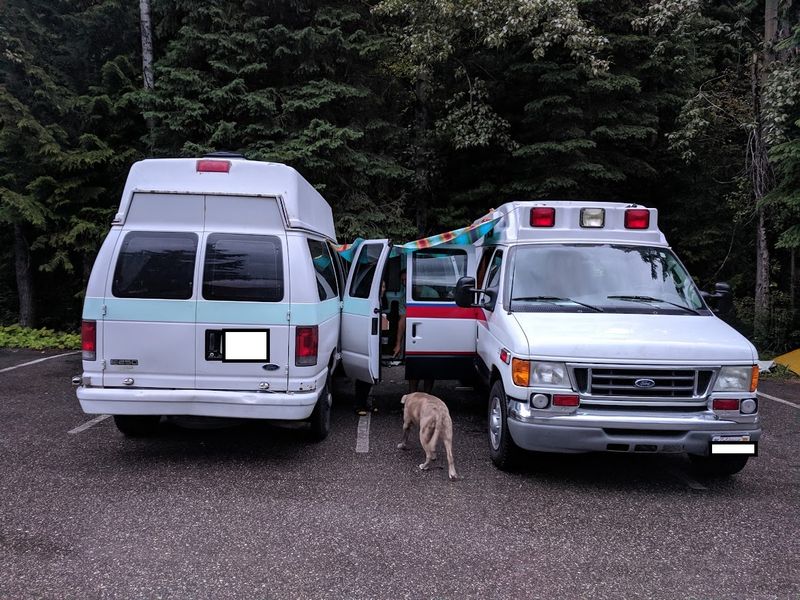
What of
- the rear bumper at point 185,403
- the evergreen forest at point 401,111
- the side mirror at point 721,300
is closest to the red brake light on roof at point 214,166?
the rear bumper at point 185,403

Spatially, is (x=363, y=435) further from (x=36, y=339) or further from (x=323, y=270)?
(x=36, y=339)

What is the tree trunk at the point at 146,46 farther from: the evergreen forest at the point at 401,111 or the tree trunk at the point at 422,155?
the tree trunk at the point at 422,155

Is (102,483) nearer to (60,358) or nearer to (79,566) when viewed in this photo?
(79,566)

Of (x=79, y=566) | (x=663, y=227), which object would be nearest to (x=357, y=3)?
(x=663, y=227)

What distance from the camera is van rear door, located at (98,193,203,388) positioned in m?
5.32

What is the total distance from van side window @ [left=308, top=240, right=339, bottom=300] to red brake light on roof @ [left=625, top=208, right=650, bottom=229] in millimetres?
3225

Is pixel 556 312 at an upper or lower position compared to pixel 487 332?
upper

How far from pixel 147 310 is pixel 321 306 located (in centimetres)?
158

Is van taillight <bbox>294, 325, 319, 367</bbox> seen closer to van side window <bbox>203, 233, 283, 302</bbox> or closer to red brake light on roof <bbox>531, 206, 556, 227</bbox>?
van side window <bbox>203, 233, 283, 302</bbox>

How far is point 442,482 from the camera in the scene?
17.6 feet

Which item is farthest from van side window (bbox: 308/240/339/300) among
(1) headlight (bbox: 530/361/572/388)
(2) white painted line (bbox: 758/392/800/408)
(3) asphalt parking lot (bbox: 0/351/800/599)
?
(2) white painted line (bbox: 758/392/800/408)

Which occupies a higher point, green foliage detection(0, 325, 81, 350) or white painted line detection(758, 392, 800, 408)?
white painted line detection(758, 392, 800, 408)

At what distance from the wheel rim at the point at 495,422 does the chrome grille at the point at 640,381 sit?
0.92 m

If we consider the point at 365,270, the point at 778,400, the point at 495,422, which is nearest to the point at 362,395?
the point at 365,270
